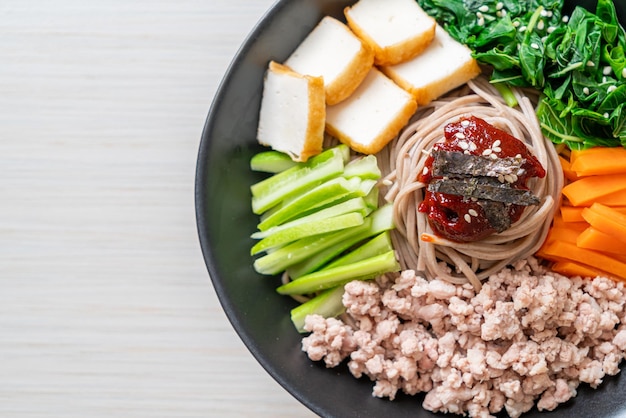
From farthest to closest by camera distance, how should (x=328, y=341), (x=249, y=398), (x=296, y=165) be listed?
1. (x=249, y=398)
2. (x=296, y=165)
3. (x=328, y=341)

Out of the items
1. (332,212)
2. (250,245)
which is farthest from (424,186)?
(250,245)

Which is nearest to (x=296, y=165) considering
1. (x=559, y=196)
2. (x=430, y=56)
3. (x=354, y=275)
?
(x=354, y=275)

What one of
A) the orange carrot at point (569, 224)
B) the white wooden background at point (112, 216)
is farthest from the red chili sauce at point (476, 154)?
the white wooden background at point (112, 216)

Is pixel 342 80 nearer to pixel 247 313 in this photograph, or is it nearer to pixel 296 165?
pixel 296 165

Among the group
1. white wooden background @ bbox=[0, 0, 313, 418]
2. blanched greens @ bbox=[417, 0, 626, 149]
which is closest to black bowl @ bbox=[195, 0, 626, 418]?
blanched greens @ bbox=[417, 0, 626, 149]

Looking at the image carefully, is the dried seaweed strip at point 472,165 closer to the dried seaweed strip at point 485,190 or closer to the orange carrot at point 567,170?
the dried seaweed strip at point 485,190

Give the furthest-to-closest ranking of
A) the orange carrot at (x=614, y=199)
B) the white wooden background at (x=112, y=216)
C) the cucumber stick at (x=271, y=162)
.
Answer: the white wooden background at (x=112, y=216), the cucumber stick at (x=271, y=162), the orange carrot at (x=614, y=199)

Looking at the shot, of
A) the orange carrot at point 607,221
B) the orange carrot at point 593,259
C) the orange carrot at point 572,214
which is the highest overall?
the orange carrot at point 607,221
